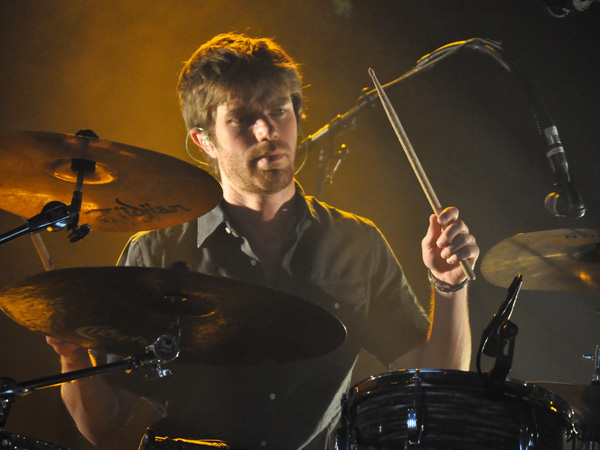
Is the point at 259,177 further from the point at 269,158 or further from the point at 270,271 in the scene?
the point at 270,271

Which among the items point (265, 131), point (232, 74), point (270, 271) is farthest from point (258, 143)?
point (270, 271)

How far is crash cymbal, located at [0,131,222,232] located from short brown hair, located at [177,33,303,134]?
804 millimetres

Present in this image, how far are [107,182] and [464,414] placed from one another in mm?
1024

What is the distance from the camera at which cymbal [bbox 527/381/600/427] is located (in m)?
1.73

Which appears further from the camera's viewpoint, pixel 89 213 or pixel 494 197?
pixel 494 197

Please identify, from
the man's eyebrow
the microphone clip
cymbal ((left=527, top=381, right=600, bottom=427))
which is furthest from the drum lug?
the man's eyebrow

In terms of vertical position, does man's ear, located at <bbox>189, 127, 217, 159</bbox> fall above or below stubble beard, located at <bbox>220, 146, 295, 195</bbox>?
above

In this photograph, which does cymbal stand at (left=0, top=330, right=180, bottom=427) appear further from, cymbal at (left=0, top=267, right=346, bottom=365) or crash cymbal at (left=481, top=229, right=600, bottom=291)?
crash cymbal at (left=481, top=229, right=600, bottom=291)

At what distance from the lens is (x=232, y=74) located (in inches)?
92.0

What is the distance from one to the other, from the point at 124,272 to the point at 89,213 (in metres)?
0.53

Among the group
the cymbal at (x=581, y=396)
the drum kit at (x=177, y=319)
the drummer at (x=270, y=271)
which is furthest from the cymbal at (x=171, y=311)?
the cymbal at (x=581, y=396)

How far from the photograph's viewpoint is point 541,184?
8.70 feet

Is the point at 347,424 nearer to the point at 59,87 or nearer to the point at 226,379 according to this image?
the point at 226,379

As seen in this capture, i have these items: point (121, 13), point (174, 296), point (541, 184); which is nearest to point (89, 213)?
point (174, 296)
